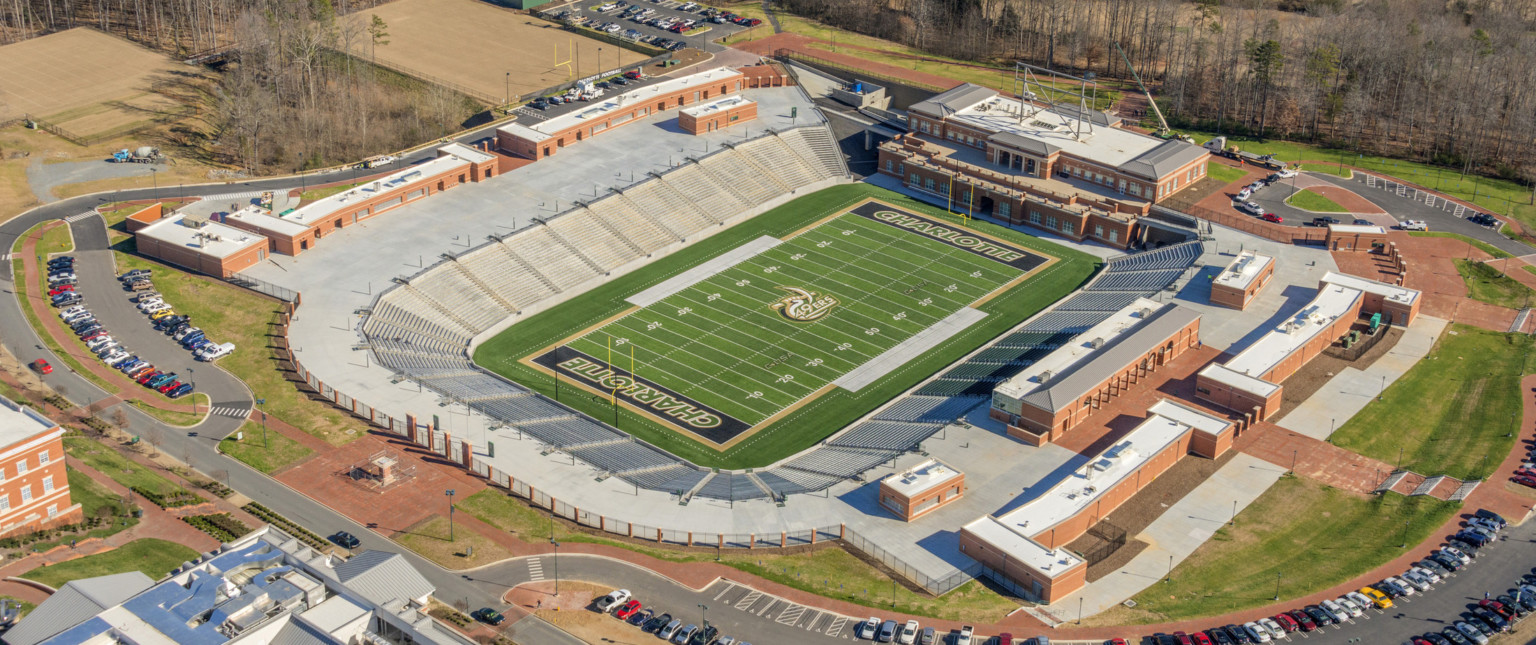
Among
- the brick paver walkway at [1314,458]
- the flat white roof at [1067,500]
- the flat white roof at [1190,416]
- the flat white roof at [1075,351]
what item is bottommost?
the brick paver walkway at [1314,458]

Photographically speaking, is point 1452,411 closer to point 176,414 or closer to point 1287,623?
point 1287,623

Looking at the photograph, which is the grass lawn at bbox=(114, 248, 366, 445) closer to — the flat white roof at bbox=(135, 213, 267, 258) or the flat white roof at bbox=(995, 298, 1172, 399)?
the flat white roof at bbox=(135, 213, 267, 258)

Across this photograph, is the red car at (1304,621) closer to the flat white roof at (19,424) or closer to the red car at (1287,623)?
the red car at (1287,623)

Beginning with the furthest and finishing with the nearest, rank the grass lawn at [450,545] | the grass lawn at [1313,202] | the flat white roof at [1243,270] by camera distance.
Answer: the grass lawn at [1313,202] < the flat white roof at [1243,270] < the grass lawn at [450,545]

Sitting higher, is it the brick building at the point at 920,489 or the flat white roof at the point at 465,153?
the flat white roof at the point at 465,153

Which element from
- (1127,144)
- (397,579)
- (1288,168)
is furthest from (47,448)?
(1288,168)

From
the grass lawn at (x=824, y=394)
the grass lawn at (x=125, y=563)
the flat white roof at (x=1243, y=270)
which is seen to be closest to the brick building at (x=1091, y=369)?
the flat white roof at (x=1243, y=270)

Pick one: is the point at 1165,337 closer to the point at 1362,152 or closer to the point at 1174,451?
the point at 1174,451

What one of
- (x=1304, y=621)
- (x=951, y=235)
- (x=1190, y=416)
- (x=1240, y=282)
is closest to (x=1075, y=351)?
(x=1190, y=416)
